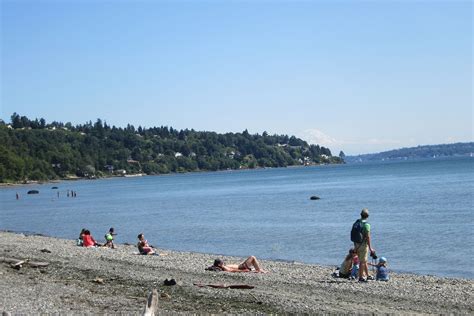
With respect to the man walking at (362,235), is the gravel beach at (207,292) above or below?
below

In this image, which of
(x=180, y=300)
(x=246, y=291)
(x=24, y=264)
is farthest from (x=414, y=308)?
(x=24, y=264)

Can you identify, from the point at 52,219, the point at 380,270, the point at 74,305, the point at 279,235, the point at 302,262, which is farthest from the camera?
the point at 52,219

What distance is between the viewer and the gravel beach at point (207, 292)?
16125 millimetres

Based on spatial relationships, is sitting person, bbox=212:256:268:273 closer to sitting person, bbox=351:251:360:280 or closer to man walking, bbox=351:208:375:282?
sitting person, bbox=351:251:360:280

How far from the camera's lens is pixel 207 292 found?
18297 mm

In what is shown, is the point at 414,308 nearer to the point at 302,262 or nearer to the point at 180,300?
the point at 180,300

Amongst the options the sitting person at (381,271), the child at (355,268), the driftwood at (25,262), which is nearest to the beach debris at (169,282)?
the child at (355,268)

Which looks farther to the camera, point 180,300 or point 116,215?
point 116,215

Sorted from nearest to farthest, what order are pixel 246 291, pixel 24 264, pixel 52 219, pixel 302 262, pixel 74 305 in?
pixel 74 305, pixel 246 291, pixel 24 264, pixel 302 262, pixel 52 219

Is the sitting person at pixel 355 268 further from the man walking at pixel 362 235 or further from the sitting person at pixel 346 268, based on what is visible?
the man walking at pixel 362 235

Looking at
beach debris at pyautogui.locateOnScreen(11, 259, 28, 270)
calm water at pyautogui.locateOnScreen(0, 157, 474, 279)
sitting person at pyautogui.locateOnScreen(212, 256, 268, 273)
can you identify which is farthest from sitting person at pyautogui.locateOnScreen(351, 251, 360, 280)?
beach debris at pyautogui.locateOnScreen(11, 259, 28, 270)

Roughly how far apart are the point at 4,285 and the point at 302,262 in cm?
1657

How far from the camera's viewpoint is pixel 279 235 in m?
46.1

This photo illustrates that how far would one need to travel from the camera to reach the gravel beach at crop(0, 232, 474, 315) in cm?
1612
